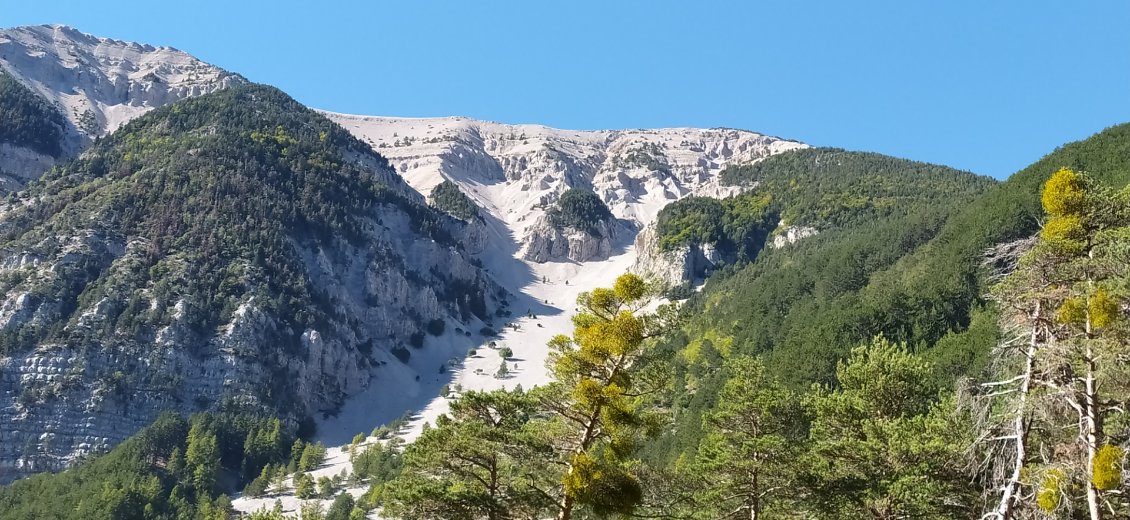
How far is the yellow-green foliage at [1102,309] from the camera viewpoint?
592 inches

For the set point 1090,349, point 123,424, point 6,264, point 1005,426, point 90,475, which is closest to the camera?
point 1090,349

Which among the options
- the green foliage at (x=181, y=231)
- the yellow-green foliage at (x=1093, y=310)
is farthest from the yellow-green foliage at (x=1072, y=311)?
the green foliage at (x=181, y=231)

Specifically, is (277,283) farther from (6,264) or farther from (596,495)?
(596,495)

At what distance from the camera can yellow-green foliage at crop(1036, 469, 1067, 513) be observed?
14602 mm

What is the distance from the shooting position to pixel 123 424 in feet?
393

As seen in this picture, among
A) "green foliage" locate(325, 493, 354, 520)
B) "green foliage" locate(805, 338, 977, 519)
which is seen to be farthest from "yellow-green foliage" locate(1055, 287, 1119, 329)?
"green foliage" locate(325, 493, 354, 520)

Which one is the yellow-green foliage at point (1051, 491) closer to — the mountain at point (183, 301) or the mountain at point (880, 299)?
the mountain at point (880, 299)

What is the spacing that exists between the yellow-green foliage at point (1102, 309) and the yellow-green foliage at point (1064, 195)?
8.12 ft

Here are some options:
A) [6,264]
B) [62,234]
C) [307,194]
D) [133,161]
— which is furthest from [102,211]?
[307,194]

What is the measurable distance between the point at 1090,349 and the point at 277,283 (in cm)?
15855

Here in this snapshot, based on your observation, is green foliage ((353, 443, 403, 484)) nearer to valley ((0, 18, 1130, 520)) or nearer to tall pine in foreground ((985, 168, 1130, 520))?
valley ((0, 18, 1130, 520))

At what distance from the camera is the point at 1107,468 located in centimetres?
1415

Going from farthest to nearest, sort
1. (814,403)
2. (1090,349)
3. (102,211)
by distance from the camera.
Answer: (102,211)
(814,403)
(1090,349)

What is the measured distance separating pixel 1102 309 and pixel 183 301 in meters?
149
